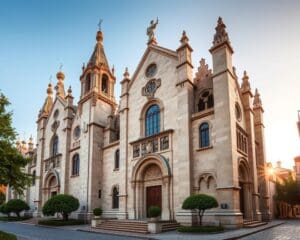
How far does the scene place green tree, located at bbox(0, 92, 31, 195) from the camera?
516 inches

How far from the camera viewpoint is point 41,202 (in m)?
34.6

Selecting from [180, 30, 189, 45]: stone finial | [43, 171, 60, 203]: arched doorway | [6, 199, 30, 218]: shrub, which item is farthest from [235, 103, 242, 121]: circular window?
[6, 199, 30, 218]: shrub

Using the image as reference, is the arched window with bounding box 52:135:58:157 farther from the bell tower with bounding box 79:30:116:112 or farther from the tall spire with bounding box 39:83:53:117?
the bell tower with bounding box 79:30:116:112

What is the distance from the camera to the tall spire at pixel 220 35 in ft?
68.3

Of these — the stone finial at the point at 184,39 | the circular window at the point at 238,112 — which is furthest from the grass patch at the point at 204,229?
the stone finial at the point at 184,39

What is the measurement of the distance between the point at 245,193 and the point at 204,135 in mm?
5936

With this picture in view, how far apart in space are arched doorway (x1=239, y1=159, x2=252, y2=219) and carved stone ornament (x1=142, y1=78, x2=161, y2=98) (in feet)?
31.6

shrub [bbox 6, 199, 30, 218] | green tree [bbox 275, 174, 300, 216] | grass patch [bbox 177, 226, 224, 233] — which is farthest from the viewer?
shrub [bbox 6, 199, 30, 218]

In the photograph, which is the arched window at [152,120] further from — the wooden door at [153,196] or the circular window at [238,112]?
the circular window at [238,112]

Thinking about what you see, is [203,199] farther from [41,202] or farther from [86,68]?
[41,202]

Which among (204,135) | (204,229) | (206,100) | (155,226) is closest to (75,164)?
(155,226)

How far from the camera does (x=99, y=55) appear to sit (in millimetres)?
33781

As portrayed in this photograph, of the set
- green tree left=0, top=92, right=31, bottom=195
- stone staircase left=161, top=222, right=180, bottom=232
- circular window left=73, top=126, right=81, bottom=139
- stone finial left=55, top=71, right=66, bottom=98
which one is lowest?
stone staircase left=161, top=222, right=180, bottom=232

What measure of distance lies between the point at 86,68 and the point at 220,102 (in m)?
19.3
